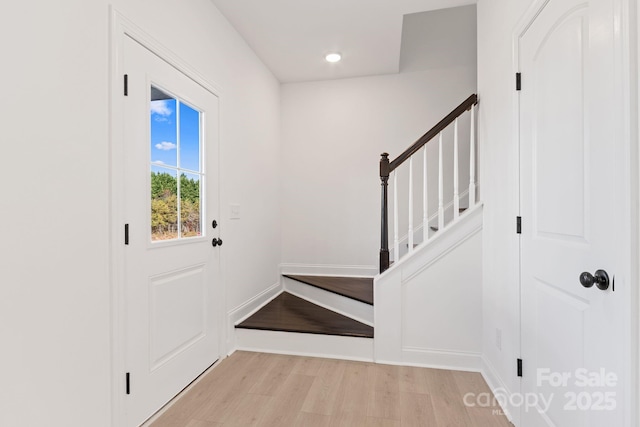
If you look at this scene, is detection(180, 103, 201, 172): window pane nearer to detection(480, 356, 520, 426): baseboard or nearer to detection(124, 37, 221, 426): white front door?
detection(124, 37, 221, 426): white front door

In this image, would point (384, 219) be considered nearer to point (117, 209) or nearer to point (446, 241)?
point (446, 241)

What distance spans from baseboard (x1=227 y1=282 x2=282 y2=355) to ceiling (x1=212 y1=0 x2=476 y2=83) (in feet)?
7.77

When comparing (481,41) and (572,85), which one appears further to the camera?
(481,41)

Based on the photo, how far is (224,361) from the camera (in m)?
2.49

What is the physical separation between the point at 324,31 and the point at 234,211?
1.72 meters

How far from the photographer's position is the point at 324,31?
2758 mm

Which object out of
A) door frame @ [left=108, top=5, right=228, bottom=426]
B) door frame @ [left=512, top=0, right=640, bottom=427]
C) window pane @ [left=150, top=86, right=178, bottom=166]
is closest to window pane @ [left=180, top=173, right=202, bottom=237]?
window pane @ [left=150, top=86, right=178, bottom=166]

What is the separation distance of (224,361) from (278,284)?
1.32 m

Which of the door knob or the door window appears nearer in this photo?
the door knob

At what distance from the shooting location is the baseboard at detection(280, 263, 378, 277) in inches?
146

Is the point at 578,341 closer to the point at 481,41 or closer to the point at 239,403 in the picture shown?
the point at 239,403

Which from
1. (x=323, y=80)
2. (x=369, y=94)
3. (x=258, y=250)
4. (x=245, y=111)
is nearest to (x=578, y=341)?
(x=258, y=250)

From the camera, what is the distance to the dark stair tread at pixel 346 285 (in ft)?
9.51

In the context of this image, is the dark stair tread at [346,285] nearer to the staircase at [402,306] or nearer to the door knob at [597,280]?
the staircase at [402,306]
